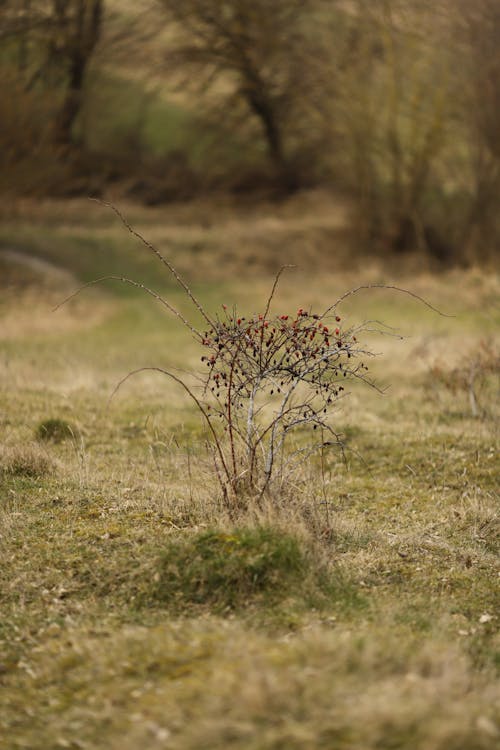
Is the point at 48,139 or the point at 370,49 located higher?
the point at 370,49

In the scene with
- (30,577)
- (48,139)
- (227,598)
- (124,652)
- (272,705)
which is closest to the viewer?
Answer: (272,705)

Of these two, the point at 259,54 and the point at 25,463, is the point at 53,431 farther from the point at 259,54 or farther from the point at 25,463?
the point at 259,54

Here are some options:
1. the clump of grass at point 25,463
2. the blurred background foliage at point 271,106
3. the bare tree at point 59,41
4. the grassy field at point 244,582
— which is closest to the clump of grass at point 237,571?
the grassy field at point 244,582

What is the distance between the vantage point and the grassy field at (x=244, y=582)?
12.5ft

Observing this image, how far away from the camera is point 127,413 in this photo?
35.9 ft

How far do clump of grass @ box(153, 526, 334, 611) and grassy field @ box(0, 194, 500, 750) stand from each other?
0.01 m

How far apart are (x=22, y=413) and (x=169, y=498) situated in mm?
4010

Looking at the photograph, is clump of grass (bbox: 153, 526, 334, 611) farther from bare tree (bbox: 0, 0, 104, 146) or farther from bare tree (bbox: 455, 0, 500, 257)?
bare tree (bbox: 0, 0, 104, 146)

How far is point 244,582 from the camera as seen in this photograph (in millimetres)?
5195

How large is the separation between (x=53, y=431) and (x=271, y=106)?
27128 millimetres

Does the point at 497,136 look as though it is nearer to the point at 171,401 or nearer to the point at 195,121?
the point at 195,121

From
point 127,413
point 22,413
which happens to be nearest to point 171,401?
point 127,413

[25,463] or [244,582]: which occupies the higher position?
[244,582]

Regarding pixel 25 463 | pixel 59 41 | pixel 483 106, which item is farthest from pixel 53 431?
pixel 59 41
